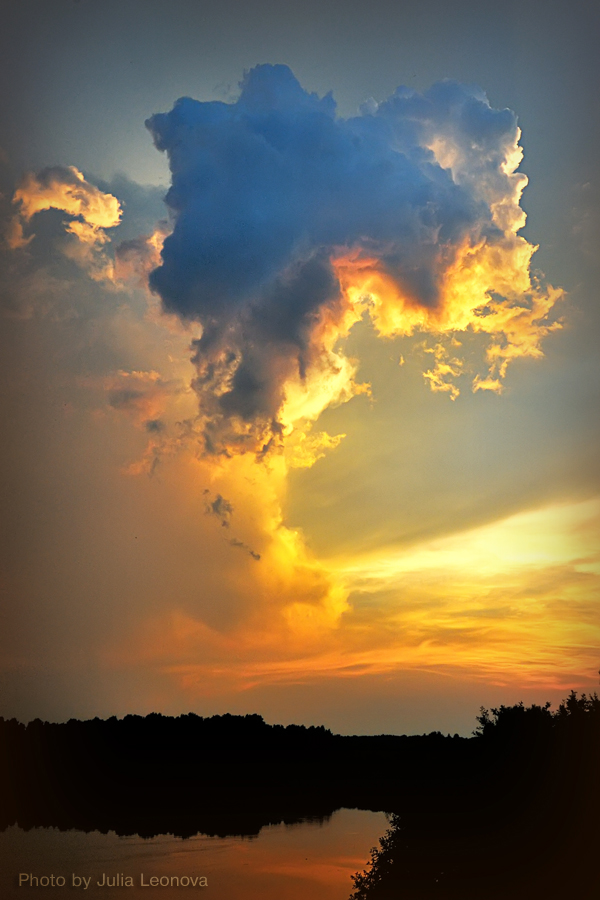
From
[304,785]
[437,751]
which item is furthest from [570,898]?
[304,785]

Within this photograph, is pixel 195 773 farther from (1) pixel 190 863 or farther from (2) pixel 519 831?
(2) pixel 519 831

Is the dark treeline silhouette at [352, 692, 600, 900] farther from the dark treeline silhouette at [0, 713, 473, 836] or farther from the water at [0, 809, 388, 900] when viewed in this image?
the dark treeline silhouette at [0, 713, 473, 836]

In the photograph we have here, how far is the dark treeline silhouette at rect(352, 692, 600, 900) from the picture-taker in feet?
53.9

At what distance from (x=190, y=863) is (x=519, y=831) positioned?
12630 millimetres

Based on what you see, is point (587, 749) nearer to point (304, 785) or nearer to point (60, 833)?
point (60, 833)

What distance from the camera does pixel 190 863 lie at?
26609 mm

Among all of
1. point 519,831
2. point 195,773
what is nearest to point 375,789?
point 195,773

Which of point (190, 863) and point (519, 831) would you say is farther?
point (190, 863)

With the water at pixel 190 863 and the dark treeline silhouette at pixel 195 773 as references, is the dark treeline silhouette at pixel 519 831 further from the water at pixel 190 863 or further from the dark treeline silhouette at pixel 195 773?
the dark treeline silhouette at pixel 195 773

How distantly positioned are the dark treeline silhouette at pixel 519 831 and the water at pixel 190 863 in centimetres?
201

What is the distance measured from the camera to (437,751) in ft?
191

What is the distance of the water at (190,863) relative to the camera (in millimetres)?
22375

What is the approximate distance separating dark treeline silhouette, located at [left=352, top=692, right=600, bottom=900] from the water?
2010 mm

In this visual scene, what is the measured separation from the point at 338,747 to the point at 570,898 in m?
65.1
